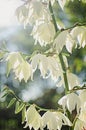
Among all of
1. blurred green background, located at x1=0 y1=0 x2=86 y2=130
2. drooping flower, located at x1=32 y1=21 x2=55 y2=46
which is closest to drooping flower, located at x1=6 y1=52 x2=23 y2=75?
drooping flower, located at x1=32 y1=21 x2=55 y2=46

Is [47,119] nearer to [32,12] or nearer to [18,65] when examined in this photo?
[18,65]

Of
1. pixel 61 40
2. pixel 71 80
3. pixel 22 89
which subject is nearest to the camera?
pixel 61 40

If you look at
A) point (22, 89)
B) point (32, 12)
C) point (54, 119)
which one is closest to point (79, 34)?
point (32, 12)

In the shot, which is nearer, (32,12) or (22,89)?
(32,12)

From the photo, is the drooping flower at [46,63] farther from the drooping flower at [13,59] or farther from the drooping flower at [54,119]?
the drooping flower at [54,119]

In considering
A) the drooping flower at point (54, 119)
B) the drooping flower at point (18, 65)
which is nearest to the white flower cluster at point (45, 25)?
the drooping flower at point (18, 65)

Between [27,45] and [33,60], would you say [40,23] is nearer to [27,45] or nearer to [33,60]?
[33,60]

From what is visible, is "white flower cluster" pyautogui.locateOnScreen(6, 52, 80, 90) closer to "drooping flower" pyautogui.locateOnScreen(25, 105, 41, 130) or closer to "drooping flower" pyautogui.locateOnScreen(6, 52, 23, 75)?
"drooping flower" pyautogui.locateOnScreen(6, 52, 23, 75)

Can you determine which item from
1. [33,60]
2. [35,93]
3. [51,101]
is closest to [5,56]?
[33,60]

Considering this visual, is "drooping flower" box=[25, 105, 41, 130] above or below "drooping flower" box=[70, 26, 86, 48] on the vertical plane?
below

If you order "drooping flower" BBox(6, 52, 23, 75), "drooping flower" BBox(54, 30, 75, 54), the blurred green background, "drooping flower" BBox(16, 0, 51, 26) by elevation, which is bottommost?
the blurred green background

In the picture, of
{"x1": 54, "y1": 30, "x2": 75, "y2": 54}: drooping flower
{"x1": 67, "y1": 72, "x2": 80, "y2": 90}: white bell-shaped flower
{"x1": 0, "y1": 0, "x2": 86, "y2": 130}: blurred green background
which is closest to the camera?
{"x1": 54, "y1": 30, "x2": 75, "y2": 54}: drooping flower

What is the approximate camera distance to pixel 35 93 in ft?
39.1

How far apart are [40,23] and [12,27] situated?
27.8ft
